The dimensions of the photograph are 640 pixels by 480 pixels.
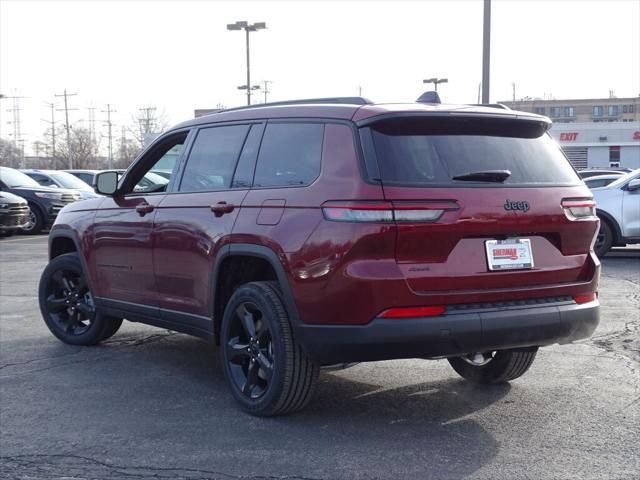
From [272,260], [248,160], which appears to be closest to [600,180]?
[248,160]

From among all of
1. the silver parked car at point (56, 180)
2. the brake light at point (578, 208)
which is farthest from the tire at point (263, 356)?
the silver parked car at point (56, 180)

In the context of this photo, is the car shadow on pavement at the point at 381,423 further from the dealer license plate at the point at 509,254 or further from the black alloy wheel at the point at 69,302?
the black alloy wheel at the point at 69,302

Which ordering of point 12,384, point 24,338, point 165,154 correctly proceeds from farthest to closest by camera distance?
point 24,338, point 165,154, point 12,384

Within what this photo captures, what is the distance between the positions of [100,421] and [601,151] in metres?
63.9

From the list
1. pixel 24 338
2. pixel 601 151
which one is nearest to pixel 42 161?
pixel 601 151

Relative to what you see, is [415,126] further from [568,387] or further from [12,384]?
[12,384]

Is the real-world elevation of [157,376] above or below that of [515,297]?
below

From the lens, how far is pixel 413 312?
4402 mm

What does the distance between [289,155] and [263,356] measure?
3.97 ft

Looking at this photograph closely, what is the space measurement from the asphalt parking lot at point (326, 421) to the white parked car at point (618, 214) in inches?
285

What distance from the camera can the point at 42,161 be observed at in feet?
353

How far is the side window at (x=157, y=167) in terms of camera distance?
6160mm

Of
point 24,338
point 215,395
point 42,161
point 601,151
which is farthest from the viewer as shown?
point 42,161

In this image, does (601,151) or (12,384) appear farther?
(601,151)
